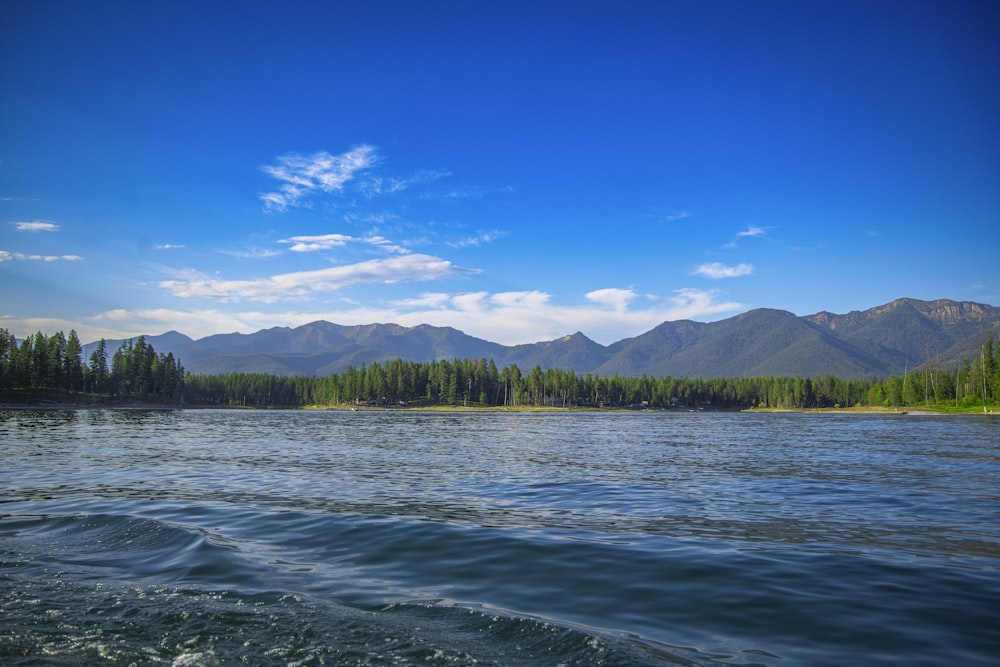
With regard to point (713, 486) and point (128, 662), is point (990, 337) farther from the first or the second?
point (128, 662)

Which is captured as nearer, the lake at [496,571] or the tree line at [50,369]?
the lake at [496,571]

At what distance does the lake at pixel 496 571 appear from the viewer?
830 cm

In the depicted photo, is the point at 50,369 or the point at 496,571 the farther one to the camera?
the point at 50,369

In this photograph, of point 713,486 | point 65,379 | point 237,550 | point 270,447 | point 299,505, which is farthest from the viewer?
point 65,379

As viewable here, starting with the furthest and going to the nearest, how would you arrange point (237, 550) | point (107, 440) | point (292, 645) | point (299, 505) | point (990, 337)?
point (990, 337) → point (107, 440) → point (299, 505) → point (237, 550) → point (292, 645)

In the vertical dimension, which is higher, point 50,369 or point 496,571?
point 50,369

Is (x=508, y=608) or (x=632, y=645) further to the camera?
(x=508, y=608)

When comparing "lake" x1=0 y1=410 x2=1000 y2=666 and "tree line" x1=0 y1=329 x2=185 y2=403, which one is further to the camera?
"tree line" x1=0 y1=329 x2=185 y2=403

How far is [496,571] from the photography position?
12281 millimetres

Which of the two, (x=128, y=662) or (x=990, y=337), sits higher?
(x=990, y=337)

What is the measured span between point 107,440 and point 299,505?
41.4 meters

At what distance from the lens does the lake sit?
830 centimetres

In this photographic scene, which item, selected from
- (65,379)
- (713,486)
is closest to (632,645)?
(713,486)

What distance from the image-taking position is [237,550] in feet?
44.7
